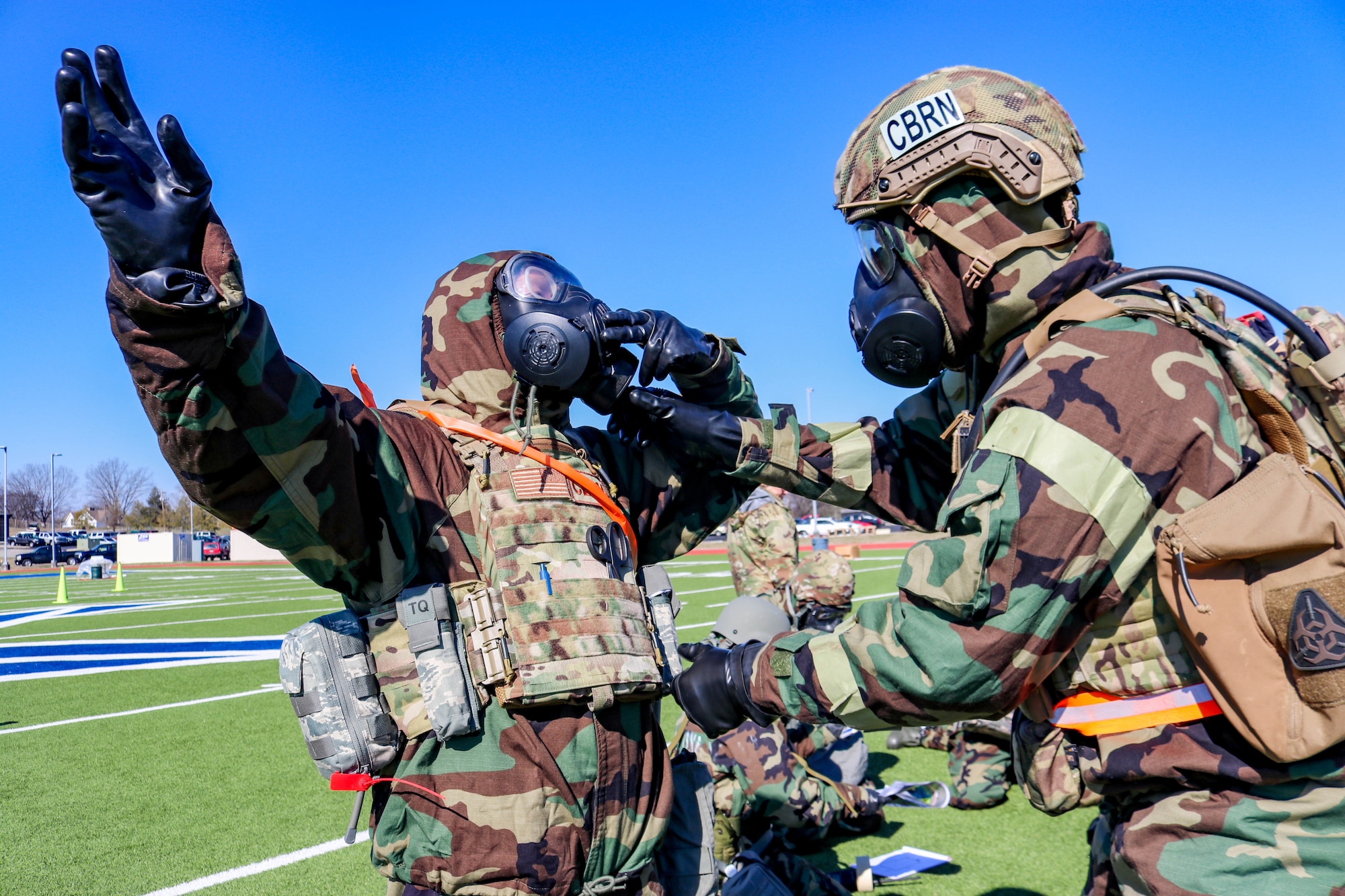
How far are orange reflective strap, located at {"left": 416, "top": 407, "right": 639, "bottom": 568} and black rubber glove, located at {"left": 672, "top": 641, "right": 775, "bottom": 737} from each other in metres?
0.56

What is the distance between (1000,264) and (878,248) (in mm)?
382

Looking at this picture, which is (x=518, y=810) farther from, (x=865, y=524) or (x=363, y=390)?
(x=865, y=524)

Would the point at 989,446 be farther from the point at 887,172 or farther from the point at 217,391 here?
the point at 217,391

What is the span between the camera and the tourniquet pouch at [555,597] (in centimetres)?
246

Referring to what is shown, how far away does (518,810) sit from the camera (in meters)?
2.37

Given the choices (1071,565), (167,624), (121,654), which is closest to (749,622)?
(1071,565)

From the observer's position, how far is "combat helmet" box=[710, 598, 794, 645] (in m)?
4.10

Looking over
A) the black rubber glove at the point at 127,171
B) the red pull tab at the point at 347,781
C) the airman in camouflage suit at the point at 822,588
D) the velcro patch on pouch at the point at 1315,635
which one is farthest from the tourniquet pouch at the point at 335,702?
the airman in camouflage suit at the point at 822,588

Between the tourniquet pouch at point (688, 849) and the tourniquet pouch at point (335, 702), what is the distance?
0.97 m

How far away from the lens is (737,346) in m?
3.36

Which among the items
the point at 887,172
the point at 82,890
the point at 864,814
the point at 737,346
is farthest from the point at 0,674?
the point at 887,172

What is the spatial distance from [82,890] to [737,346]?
15.1ft

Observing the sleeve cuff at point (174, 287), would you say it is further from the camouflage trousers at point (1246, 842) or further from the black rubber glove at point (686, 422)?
the camouflage trousers at point (1246, 842)

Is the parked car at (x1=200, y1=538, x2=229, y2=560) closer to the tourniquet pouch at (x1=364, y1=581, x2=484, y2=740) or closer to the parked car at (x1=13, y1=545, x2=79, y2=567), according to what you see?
the parked car at (x1=13, y1=545, x2=79, y2=567)
